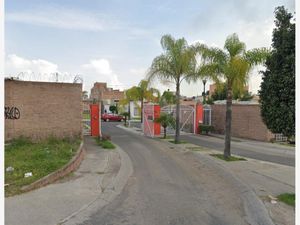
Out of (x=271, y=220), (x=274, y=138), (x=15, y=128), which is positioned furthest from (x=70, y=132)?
(x=274, y=138)

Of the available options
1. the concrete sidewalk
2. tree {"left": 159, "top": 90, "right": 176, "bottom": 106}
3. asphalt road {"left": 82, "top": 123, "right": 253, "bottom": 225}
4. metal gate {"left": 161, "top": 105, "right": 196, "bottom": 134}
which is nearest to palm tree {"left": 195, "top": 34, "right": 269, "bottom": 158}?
asphalt road {"left": 82, "top": 123, "right": 253, "bottom": 225}

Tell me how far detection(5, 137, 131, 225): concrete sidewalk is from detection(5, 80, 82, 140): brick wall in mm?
4219

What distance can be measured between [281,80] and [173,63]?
12.4m

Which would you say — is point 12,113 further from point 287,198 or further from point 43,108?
point 287,198

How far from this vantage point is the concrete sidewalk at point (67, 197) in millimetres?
6019

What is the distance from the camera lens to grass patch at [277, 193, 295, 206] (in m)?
6.99

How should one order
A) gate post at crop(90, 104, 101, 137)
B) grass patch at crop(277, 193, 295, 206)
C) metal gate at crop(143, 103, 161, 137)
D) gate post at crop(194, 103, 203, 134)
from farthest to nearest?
gate post at crop(194, 103, 203, 134) < metal gate at crop(143, 103, 161, 137) < gate post at crop(90, 104, 101, 137) < grass patch at crop(277, 193, 295, 206)

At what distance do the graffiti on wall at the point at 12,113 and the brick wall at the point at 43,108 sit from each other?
0.10m

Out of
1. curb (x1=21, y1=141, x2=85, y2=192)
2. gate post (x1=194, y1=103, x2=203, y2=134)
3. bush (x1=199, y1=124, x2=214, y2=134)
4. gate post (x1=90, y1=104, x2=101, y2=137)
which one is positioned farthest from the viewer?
gate post (x1=194, y1=103, x2=203, y2=134)

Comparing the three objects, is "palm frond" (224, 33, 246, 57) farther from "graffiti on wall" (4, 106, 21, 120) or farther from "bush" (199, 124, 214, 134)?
"bush" (199, 124, 214, 134)

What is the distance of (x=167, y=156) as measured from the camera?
14039 mm

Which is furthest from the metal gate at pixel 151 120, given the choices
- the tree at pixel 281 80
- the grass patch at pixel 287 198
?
the tree at pixel 281 80

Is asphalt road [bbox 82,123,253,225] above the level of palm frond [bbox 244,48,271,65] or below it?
below
